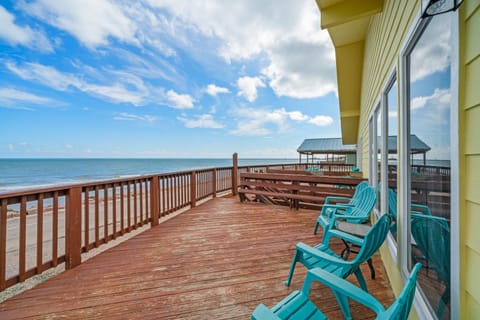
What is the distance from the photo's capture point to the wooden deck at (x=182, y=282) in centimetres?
175

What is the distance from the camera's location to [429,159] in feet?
4.01

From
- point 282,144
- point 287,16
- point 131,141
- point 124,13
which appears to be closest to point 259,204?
point 287,16

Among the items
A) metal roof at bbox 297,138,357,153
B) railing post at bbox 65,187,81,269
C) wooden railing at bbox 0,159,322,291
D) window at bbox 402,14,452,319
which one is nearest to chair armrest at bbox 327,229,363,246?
window at bbox 402,14,452,319

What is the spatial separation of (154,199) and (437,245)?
150 inches

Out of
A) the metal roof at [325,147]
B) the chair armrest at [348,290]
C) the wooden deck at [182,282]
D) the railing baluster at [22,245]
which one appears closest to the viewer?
the chair armrest at [348,290]

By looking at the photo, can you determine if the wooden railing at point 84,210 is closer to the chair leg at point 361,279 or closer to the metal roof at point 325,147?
the chair leg at point 361,279

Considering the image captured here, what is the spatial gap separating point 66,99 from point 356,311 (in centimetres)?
3330

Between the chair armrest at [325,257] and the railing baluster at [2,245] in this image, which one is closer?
the chair armrest at [325,257]

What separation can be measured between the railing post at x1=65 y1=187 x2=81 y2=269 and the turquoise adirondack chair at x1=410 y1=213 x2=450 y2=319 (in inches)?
127

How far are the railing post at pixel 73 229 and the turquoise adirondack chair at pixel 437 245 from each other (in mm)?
3231

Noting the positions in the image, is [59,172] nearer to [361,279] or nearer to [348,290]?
[361,279]

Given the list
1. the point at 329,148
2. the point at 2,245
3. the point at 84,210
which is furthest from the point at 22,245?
the point at 329,148

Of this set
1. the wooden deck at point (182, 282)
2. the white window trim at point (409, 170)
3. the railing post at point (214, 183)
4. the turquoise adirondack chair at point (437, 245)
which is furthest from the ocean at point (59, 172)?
the turquoise adirondack chair at point (437, 245)

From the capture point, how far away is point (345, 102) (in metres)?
6.57
